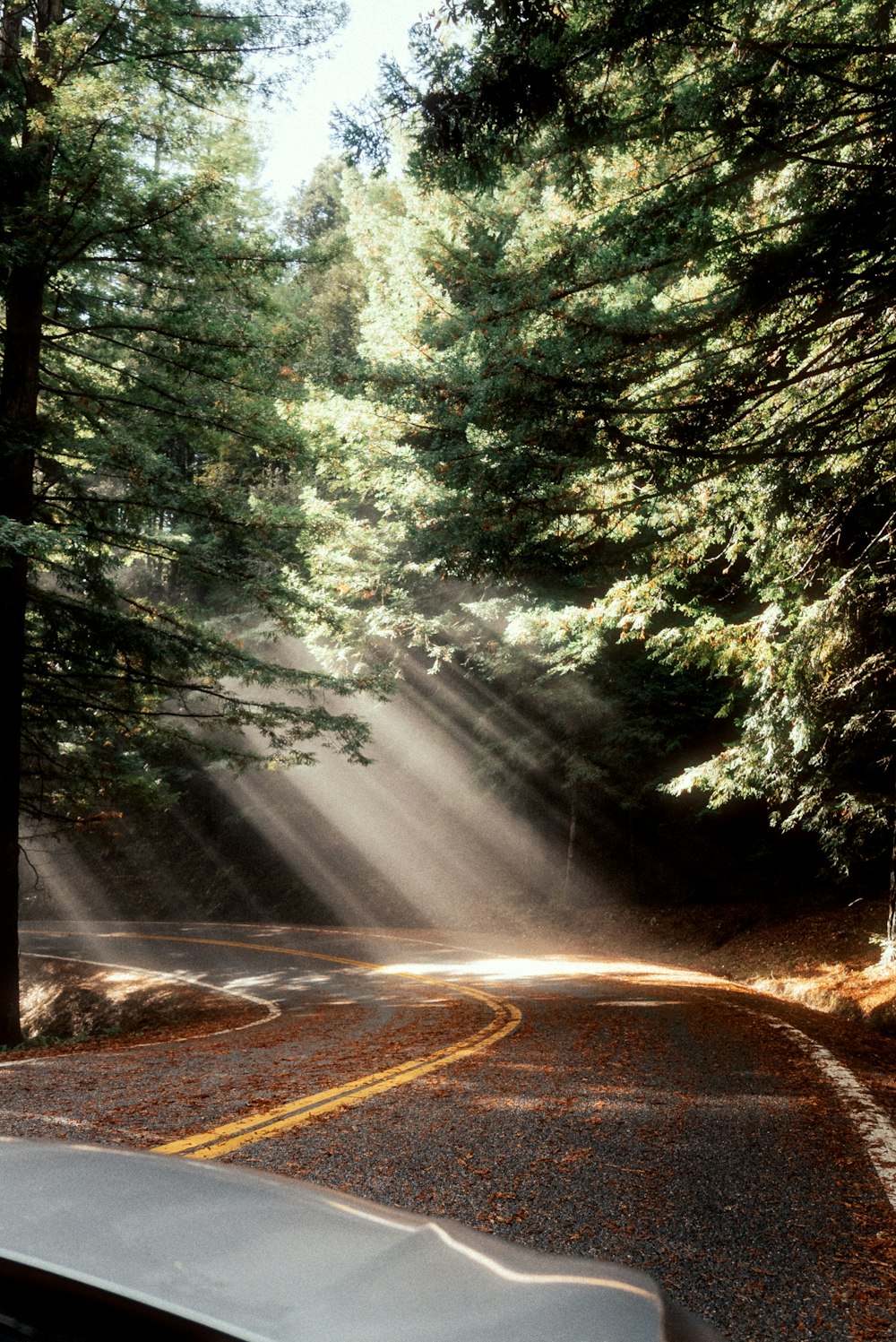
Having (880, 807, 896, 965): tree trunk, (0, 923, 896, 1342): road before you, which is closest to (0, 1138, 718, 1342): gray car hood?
(0, 923, 896, 1342): road

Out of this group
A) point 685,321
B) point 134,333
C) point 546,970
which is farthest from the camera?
point 546,970

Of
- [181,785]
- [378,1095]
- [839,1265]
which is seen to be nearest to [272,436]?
[378,1095]

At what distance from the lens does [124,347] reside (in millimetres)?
12273

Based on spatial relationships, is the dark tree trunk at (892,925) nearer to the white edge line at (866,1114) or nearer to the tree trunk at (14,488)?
the white edge line at (866,1114)

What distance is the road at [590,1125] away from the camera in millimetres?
3223

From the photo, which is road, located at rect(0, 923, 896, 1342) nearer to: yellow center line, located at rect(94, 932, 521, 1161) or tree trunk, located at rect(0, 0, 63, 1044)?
yellow center line, located at rect(94, 932, 521, 1161)

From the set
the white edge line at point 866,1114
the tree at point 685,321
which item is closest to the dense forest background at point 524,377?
the tree at point 685,321

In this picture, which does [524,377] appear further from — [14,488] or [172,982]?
[172,982]

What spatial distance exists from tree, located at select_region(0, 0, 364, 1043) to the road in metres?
5.97

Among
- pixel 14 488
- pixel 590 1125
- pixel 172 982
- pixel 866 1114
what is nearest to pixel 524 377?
pixel 590 1125

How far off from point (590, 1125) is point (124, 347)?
12.1 meters

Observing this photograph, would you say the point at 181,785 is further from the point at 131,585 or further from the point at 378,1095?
the point at 378,1095

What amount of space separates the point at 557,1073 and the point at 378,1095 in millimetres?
1573

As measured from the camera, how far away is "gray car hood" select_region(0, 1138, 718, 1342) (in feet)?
4.10
